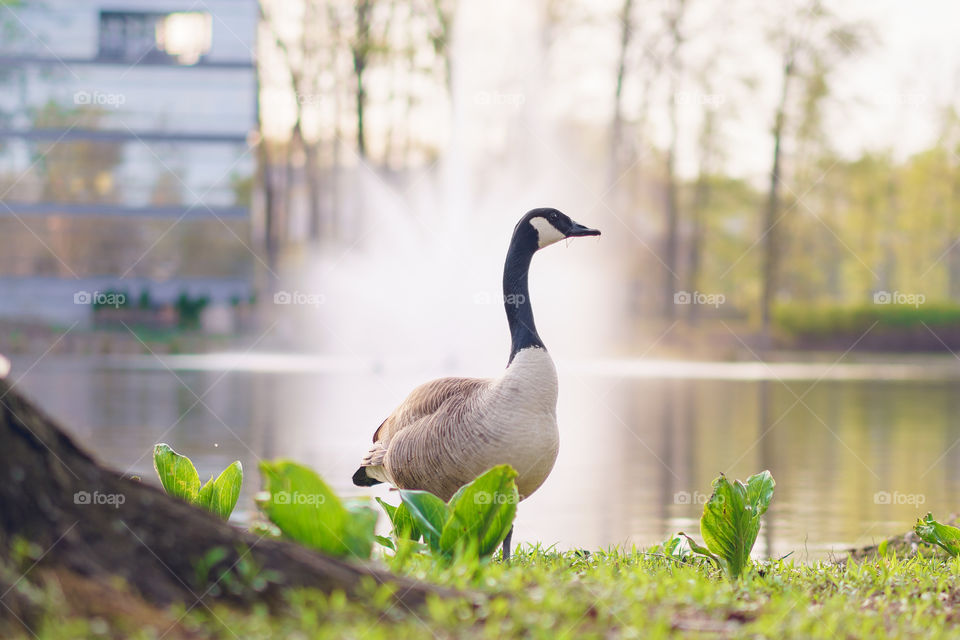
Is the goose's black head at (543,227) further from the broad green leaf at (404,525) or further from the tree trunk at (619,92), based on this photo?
the tree trunk at (619,92)

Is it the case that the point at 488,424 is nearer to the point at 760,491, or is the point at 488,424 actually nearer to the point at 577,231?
the point at 577,231

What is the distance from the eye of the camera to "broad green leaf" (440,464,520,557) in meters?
4.71

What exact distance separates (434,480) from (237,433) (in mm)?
7721

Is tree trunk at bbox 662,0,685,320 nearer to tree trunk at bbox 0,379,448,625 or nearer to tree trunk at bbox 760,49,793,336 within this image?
tree trunk at bbox 760,49,793,336

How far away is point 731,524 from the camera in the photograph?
5.40m

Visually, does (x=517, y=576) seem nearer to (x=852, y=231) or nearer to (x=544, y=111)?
(x=544, y=111)

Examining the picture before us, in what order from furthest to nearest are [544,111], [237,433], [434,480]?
[544,111], [237,433], [434,480]

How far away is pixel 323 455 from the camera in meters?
11.1

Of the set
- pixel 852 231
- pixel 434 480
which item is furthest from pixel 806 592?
pixel 852 231

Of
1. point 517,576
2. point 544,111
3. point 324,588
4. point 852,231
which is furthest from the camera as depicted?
point 852,231

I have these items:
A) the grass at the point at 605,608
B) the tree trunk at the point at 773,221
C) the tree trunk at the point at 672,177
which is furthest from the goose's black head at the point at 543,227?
the tree trunk at the point at 773,221

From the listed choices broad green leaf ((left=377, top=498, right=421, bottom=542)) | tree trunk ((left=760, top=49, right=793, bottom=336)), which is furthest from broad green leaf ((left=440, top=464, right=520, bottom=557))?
Answer: tree trunk ((left=760, top=49, right=793, bottom=336))

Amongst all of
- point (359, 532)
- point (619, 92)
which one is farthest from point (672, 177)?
point (359, 532)

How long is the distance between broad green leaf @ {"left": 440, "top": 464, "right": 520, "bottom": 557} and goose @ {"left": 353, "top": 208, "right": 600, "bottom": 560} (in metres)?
0.32
